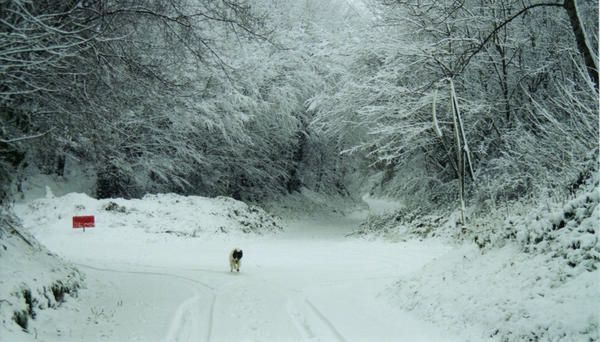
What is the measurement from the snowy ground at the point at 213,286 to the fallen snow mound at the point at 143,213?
0.07 metres

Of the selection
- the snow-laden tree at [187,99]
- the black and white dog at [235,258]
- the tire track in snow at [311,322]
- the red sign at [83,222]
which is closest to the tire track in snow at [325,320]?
the tire track in snow at [311,322]

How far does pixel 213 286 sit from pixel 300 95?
18660 mm

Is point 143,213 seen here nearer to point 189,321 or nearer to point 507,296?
point 189,321

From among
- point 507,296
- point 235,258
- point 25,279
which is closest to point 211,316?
point 25,279

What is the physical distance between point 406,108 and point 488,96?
9.31 feet

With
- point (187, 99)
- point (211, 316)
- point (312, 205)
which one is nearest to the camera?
point (211, 316)

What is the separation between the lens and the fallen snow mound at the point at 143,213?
18.1 meters

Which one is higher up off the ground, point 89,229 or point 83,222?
point 83,222

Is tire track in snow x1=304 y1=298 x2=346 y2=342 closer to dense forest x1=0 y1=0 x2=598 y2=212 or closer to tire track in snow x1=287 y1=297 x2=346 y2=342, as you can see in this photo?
tire track in snow x1=287 y1=297 x2=346 y2=342

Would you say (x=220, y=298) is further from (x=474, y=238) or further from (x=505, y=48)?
(x=505, y=48)

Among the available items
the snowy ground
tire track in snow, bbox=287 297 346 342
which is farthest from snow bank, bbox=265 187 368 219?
tire track in snow, bbox=287 297 346 342

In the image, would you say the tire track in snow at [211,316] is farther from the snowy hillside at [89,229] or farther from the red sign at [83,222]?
the red sign at [83,222]

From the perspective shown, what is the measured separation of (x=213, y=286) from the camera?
909 centimetres

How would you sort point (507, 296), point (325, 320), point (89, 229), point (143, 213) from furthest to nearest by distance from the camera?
1. point (143, 213)
2. point (89, 229)
3. point (325, 320)
4. point (507, 296)
